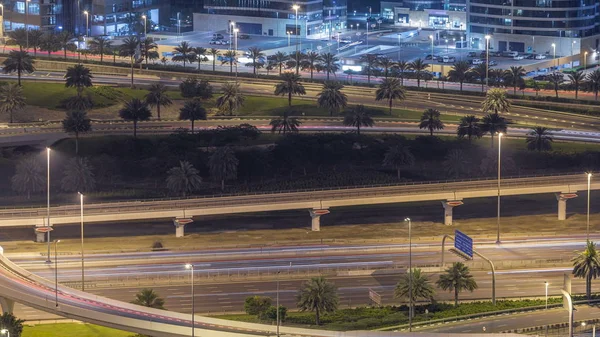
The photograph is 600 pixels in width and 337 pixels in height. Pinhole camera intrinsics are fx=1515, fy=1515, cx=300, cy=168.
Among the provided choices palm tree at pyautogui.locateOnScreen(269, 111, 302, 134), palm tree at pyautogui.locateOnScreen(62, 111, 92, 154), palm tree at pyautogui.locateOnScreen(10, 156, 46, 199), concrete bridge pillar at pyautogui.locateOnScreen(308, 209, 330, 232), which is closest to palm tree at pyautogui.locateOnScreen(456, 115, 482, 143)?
palm tree at pyautogui.locateOnScreen(269, 111, 302, 134)

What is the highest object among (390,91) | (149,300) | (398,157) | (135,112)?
(390,91)

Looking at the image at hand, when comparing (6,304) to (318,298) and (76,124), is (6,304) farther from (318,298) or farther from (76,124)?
(76,124)

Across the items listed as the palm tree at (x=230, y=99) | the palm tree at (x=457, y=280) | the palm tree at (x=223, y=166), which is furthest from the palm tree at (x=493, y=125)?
the palm tree at (x=457, y=280)

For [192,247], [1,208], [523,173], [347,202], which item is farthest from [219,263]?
[523,173]

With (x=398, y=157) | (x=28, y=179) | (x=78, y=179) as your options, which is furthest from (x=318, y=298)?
(x=398, y=157)

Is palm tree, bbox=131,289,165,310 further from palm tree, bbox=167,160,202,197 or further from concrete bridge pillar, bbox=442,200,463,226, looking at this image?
concrete bridge pillar, bbox=442,200,463,226

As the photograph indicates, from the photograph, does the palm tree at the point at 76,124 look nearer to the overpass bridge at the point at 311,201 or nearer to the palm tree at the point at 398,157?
the overpass bridge at the point at 311,201

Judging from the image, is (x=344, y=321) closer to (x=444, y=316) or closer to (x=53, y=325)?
(x=444, y=316)
